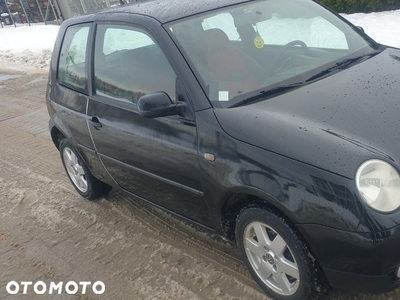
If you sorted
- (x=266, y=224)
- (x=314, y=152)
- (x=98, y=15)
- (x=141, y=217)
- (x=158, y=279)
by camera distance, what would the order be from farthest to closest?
(x=141, y=217), (x=98, y=15), (x=158, y=279), (x=266, y=224), (x=314, y=152)

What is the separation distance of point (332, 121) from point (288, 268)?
2.77 feet

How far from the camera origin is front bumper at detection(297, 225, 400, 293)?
226 centimetres

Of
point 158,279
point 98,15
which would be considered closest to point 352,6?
point 98,15

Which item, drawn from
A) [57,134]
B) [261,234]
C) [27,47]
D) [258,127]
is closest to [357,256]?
[261,234]

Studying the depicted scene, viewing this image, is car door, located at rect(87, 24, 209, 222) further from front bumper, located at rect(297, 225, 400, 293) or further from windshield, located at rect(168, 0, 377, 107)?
front bumper, located at rect(297, 225, 400, 293)

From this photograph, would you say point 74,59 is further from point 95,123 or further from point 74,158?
point 74,158

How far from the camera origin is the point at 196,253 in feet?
11.7

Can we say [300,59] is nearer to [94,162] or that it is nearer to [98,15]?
[98,15]

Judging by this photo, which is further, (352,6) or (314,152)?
(352,6)

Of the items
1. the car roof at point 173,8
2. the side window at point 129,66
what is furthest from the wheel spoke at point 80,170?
Result: the car roof at point 173,8

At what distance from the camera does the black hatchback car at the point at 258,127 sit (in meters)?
2.36

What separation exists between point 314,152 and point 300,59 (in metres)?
1.13

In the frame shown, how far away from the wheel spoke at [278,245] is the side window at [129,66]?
1100mm

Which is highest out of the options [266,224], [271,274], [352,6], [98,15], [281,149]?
[98,15]
